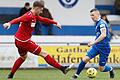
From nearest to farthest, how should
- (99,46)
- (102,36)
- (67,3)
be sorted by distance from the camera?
1. (102,36)
2. (99,46)
3. (67,3)

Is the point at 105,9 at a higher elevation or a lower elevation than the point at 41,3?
lower

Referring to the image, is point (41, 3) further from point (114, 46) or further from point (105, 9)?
point (105, 9)

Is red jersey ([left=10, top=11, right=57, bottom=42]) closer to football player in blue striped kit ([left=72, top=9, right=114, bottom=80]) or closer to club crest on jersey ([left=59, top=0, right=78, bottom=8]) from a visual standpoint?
football player in blue striped kit ([left=72, top=9, right=114, bottom=80])

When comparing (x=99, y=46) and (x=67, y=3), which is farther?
(x=67, y=3)

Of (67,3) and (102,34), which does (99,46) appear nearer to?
(102,34)

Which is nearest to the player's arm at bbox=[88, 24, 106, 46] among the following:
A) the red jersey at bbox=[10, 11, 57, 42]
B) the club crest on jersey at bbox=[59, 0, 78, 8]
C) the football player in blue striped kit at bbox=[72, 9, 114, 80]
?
the football player in blue striped kit at bbox=[72, 9, 114, 80]

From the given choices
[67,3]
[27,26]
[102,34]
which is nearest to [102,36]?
[102,34]

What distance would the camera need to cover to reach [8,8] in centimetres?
2450

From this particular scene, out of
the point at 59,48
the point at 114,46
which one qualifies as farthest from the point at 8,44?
the point at 114,46

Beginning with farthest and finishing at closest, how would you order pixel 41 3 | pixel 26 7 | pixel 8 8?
pixel 8 8, pixel 26 7, pixel 41 3

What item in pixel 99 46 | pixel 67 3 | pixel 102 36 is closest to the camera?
pixel 102 36

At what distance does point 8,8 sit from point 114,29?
4270 mm

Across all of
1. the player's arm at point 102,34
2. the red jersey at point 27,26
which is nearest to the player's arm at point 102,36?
the player's arm at point 102,34

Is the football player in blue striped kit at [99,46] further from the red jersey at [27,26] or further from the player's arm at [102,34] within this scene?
the red jersey at [27,26]
